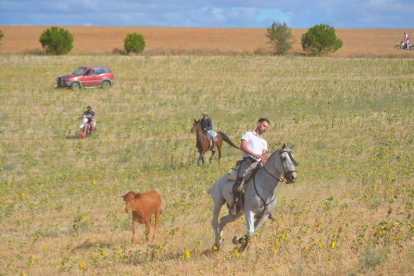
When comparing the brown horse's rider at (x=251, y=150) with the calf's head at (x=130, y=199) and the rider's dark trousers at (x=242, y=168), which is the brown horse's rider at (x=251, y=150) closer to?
the rider's dark trousers at (x=242, y=168)

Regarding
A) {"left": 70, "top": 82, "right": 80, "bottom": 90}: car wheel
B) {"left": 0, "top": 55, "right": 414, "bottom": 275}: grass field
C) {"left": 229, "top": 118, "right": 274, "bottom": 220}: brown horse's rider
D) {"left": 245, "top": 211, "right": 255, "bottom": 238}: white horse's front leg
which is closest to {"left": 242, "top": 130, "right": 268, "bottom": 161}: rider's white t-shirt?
{"left": 229, "top": 118, "right": 274, "bottom": 220}: brown horse's rider

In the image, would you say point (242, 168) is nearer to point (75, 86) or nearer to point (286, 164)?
point (286, 164)

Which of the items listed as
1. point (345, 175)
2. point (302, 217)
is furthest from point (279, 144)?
point (302, 217)

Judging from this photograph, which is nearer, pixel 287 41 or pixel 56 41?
pixel 56 41

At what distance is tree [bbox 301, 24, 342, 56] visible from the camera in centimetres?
6028

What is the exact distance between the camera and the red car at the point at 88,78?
3269 centimetres

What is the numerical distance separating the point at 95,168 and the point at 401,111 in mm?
16559

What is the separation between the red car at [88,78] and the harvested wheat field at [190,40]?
73.4ft

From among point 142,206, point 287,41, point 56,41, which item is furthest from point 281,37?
point 142,206

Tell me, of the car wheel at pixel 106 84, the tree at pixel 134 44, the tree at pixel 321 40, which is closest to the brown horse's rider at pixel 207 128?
the car wheel at pixel 106 84

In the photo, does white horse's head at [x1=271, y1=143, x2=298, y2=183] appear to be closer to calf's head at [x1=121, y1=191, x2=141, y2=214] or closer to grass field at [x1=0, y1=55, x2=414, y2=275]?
grass field at [x1=0, y1=55, x2=414, y2=275]

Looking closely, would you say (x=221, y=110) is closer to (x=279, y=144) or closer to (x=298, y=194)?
(x=279, y=144)

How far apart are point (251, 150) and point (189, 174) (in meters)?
7.53

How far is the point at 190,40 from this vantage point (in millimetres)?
80062
